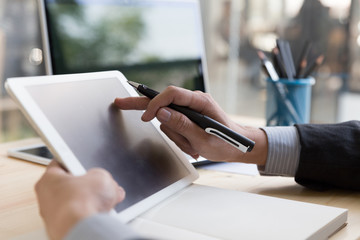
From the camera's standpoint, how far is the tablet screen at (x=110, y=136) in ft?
1.79

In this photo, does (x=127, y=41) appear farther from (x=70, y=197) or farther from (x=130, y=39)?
(x=70, y=197)

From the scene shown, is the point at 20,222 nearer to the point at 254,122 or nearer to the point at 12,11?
the point at 254,122

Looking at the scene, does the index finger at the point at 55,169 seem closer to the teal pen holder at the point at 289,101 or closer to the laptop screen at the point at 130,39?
the laptop screen at the point at 130,39

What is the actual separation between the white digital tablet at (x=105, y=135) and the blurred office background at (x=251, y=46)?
0.73 meters

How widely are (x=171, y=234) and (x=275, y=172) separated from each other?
35 centimetres

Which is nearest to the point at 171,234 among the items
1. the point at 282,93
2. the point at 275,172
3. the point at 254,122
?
the point at 275,172

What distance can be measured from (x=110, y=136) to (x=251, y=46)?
2.31 m

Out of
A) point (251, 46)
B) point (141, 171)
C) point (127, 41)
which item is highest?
point (127, 41)

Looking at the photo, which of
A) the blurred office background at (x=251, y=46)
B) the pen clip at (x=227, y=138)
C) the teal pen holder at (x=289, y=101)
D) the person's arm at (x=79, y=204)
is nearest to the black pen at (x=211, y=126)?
the pen clip at (x=227, y=138)

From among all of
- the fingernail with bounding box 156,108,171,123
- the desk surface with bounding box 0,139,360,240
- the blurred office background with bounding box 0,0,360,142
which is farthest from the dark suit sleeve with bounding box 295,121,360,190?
the blurred office background with bounding box 0,0,360,142

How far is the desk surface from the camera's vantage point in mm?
573

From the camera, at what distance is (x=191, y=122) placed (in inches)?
27.5

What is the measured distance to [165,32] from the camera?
1.10m

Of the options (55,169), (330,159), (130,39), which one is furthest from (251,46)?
(55,169)
